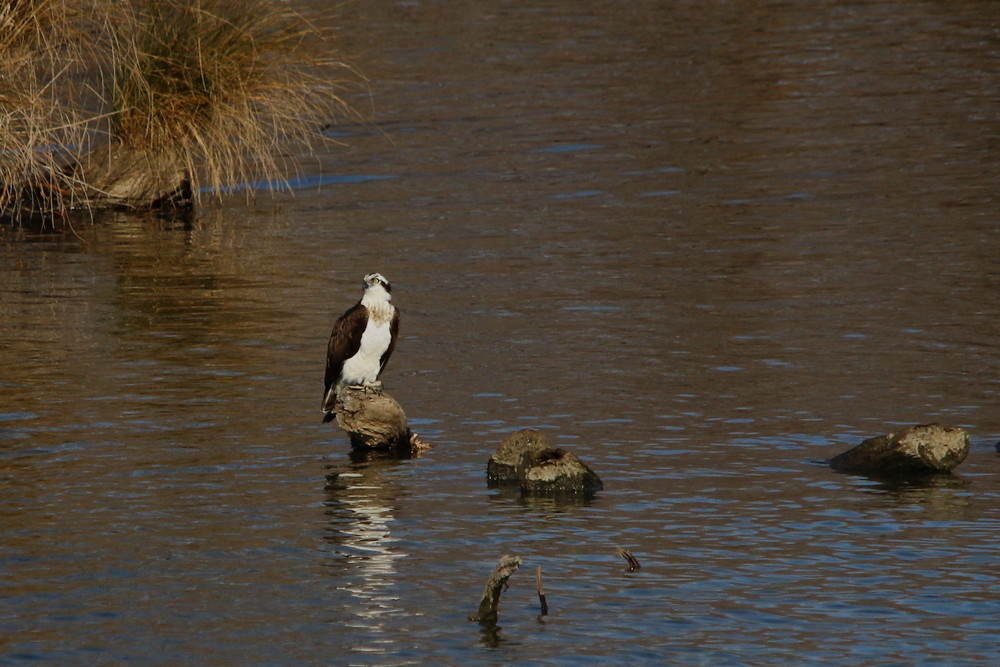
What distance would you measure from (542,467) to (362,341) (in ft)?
7.53

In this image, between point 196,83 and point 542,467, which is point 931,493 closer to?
point 542,467

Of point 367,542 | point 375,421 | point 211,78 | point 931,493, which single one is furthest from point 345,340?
point 211,78

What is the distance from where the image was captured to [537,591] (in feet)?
28.3

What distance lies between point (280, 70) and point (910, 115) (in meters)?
11.0

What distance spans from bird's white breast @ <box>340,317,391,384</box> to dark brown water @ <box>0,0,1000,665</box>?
1.55 ft

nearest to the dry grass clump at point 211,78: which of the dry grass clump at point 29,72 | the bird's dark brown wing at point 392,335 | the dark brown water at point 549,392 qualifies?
the dark brown water at point 549,392

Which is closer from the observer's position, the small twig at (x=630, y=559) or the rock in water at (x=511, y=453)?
the small twig at (x=630, y=559)

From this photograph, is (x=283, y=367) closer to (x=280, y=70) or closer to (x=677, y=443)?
(x=677, y=443)

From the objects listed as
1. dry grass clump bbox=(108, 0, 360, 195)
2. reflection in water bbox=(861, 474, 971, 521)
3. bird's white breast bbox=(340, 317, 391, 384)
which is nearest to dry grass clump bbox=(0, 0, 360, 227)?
dry grass clump bbox=(108, 0, 360, 195)

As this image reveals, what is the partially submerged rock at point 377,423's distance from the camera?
11.6 m

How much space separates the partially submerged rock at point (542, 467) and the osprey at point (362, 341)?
1.79 meters

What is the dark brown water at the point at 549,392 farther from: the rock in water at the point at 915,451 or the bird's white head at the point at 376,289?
the bird's white head at the point at 376,289

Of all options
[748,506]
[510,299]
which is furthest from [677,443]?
[510,299]

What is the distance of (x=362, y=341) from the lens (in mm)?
12273
